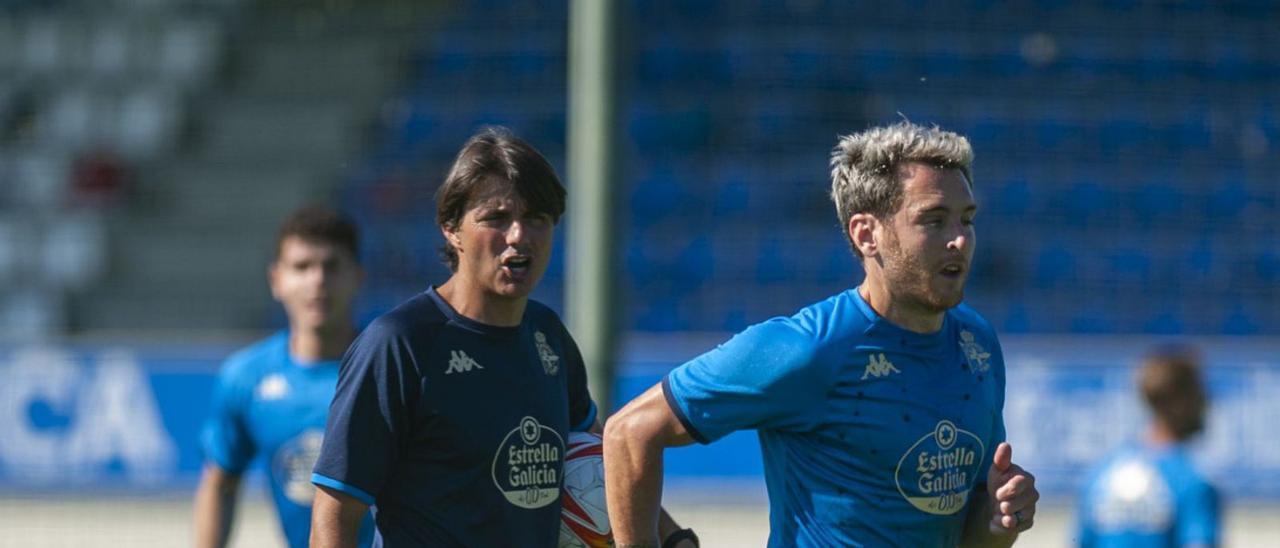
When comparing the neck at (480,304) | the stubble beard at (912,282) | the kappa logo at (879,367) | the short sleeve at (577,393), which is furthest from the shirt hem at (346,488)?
the stubble beard at (912,282)

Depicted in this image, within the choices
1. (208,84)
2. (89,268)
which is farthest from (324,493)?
(208,84)

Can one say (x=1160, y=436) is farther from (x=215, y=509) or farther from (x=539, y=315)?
(x=215, y=509)

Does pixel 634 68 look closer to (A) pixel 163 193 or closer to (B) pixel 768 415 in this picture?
(A) pixel 163 193

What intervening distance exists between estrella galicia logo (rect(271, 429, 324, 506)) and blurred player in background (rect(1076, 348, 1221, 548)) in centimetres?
245

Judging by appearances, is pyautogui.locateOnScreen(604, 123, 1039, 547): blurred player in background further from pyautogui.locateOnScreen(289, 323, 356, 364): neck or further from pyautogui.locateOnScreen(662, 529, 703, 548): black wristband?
pyautogui.locateOnScreen(289, 323, 356, 364): neck

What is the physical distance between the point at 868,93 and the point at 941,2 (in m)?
1.96

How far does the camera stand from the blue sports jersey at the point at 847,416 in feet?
11.7

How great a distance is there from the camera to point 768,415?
3605mm

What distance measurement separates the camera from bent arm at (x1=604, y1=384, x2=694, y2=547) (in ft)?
12.0

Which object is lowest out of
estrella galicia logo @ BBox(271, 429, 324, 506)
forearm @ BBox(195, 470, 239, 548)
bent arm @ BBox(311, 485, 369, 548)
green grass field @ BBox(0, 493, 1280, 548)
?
green grass field @ BBox(0, 493, 1280, 548)

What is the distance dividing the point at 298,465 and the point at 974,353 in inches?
101

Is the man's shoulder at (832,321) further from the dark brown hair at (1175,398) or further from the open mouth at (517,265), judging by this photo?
the dark brown hair at (1175,398)

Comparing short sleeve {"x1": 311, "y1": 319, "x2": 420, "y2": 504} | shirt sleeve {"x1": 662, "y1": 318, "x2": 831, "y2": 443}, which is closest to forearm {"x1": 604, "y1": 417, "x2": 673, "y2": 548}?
shirt sleeve {"x1": 662, "y1": 318, "x2": 831, "y2": 443}

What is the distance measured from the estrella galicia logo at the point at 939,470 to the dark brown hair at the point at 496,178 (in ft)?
3.04
